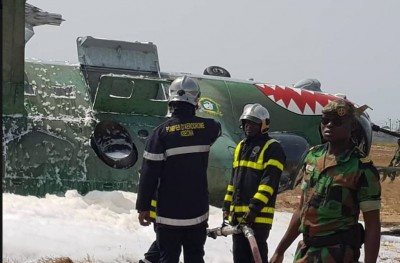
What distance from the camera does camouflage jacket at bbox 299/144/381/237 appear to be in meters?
3.73

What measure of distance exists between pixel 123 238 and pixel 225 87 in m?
4.25

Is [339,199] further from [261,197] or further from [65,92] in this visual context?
[65,92]

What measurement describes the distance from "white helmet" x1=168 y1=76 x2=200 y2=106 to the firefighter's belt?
1820mm

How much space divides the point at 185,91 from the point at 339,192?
1.87 meters

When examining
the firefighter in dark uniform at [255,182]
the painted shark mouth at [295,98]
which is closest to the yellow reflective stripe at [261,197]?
the firefighter in dark uniform at [255,182]

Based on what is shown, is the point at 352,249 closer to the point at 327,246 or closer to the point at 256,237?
the point at 327,246

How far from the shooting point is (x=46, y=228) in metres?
6.76

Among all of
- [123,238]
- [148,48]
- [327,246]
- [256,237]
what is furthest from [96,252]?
[148,48]

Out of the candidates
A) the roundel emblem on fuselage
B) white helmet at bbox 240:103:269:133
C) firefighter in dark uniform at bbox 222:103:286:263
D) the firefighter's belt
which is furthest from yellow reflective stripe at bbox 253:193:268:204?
the roundel emblem on fuselage

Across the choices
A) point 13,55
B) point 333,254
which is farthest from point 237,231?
point 13,55

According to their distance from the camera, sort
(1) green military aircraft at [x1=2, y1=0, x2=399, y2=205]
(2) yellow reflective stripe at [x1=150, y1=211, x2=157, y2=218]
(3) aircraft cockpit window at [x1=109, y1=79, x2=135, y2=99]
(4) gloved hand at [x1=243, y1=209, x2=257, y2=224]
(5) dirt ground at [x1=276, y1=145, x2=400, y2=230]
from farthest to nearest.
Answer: (5) dirt ground at [x1=276, y1=145, x2=400, y2=230] < (3) aircraft cockpit window at [x1=109, y1=79, x2=135, y2=99] < (1) green military aircraft at [x1=2, y1=0, x2=399, y2=205] < (4) gloved hand at [x1=243, y1=209, x2=257, y2=224] < (2) yellow reflective stripe at [x1=150, y1=211, x2=157, y2=218]

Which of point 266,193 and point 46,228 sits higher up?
point 266,193

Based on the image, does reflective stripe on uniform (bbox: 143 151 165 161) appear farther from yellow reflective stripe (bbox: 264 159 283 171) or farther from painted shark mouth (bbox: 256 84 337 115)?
painted shark mouth (bbox: 256 84 337 115)

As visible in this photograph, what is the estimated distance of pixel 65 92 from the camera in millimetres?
9227
